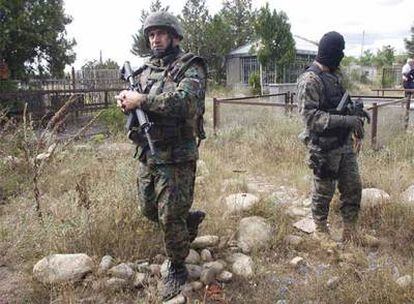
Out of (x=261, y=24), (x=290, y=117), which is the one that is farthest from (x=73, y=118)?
(x=261, y=24)

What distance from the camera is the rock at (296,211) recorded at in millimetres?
4443

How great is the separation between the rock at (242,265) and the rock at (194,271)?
269mm

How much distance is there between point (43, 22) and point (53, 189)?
8258 millimetres

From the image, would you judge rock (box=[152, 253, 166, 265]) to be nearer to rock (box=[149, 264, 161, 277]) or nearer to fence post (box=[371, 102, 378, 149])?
rock (box=[149, 264, 161, 277])

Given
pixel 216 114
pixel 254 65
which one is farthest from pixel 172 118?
pixel 254 65

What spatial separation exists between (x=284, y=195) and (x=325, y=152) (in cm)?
149

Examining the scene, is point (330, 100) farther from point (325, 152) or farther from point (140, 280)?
point (140, 280)

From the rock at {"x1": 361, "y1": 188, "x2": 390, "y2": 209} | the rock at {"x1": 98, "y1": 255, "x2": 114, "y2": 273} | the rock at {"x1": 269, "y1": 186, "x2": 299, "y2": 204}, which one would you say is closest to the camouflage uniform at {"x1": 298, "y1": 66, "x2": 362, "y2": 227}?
the rock at {"x1": 361, "y1": 188, "x2": 390, "y2": 209}

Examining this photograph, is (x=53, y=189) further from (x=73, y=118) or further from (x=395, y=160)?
(x=73, y=118)

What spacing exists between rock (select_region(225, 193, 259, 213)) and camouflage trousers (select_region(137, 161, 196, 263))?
134 cm

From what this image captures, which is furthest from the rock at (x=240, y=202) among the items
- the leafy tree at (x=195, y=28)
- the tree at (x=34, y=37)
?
the leafy tree at (x=195, y=28)

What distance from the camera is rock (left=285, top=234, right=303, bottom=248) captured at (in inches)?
150

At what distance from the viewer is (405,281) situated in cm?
285

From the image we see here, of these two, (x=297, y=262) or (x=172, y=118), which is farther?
(x=297, y=262)
